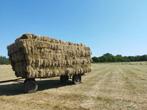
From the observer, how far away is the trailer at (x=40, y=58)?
1490 centimetres

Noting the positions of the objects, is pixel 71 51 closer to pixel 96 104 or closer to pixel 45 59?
pixel 45 59

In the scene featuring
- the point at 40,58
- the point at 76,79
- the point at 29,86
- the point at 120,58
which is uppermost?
the point at 120,58

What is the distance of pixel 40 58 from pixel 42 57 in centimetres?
20

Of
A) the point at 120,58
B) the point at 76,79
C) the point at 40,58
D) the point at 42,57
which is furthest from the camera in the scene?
the point at 120,58

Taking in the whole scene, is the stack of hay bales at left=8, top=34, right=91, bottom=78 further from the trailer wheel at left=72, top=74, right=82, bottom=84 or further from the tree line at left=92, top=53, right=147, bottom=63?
the tree line at left=92, top=53, right=147, bottom=63

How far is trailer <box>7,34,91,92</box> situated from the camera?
1490 centimetres

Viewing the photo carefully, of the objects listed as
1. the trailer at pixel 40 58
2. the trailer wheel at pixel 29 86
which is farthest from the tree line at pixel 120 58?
the trailer wheel at pixel 29 86

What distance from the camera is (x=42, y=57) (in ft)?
51.8

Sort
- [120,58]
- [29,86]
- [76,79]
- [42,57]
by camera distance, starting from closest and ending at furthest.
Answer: [29,86] → [42,57] → [76,79] → [120,58]

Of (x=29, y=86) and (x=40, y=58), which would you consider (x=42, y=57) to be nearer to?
(x=40, y=58)

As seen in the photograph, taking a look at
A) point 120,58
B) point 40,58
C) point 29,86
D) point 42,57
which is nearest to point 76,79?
point 42,57

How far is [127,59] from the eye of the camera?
165 meters

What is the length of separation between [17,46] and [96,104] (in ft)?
21.1

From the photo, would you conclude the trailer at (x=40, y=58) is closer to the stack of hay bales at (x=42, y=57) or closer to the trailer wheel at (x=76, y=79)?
the stack of hay bales at (x=42, y=57)
